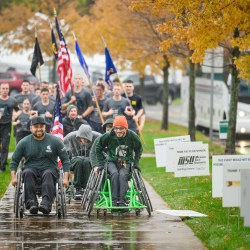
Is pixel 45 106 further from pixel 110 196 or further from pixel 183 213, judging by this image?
pixel 183 213

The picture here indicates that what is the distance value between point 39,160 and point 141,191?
153 cm

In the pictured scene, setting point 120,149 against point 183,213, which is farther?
point 120,149

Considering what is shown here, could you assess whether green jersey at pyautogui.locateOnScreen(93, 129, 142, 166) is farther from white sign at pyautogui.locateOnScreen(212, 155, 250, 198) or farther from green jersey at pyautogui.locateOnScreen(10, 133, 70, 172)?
white sign at pyautogui.locateOnScreen(212, 155, 250, 198)

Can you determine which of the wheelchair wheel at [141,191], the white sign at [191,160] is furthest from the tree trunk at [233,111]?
the wheelchair wheel at [141,191]

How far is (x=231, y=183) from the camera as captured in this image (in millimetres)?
12023

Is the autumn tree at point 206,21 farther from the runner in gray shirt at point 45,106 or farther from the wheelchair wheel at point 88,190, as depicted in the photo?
the runner in gray shirt at point 45,106

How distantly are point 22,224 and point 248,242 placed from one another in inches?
134

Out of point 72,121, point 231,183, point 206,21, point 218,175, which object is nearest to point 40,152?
point 218,175

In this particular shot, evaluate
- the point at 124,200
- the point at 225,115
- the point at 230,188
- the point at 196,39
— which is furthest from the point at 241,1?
the point at 225,115

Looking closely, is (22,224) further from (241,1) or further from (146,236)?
(241,1)

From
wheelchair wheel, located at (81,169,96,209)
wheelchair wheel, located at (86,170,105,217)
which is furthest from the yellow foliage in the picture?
wheelchair wheel, located at (86,170,105,217)

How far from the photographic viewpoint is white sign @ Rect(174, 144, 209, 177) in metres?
16.3

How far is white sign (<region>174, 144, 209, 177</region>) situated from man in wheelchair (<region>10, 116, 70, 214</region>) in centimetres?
256

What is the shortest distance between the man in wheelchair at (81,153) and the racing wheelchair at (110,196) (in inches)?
63.6
